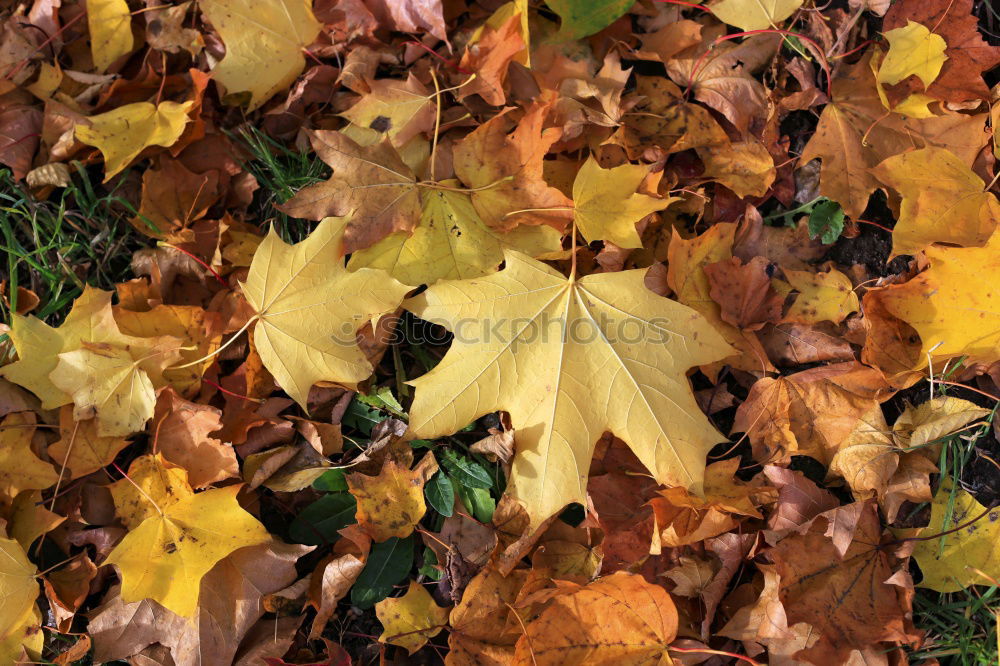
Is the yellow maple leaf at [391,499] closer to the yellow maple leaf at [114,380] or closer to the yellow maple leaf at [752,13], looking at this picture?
the yellow maple leaf at [114,380]

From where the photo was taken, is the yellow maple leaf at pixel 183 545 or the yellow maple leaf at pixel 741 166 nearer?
the yellow maple leaf at pixel 183 545

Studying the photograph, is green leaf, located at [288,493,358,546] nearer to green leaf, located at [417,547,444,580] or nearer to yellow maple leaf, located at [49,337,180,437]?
green leaf, located at [417,547,444,580]

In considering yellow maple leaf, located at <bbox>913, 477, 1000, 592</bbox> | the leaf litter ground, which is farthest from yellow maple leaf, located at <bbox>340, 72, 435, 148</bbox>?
yellow maple leaf, located at <bbox>913, 477, 1000, 592</bbox>

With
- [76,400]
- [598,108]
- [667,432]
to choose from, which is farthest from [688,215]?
[76,400]

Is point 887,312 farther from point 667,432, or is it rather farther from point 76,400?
point 76,400

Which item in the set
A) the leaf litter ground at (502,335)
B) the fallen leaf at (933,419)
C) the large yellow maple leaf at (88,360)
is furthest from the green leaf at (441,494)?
the fallen leaf at (933,419)
